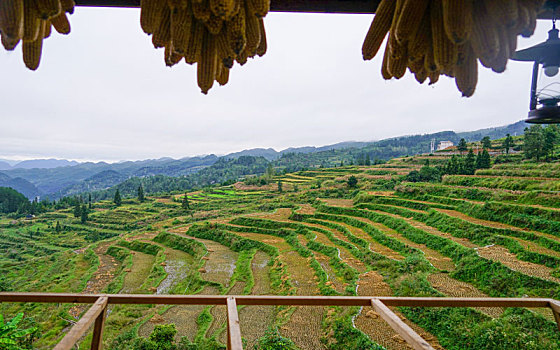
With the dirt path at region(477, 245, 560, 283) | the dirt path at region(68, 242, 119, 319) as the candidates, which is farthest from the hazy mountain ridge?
the dirt path at region(477, 245, 560, 283)

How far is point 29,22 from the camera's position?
0.73 metres

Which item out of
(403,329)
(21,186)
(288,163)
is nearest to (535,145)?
(403,329)

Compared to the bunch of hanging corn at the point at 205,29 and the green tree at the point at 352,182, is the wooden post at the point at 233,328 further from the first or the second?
the green tree at the point at 352,182

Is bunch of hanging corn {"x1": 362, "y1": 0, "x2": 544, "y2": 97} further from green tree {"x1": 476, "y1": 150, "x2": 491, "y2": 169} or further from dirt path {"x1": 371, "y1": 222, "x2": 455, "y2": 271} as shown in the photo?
green tree {"x1": 476, "y1": 150, "x2": 491, "y2": 169}

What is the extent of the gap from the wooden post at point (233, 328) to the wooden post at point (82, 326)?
57cm

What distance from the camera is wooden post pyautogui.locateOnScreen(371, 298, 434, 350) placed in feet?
3.72

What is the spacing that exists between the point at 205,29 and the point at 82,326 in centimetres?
132

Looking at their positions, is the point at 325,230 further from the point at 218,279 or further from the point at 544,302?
the point at 544,302

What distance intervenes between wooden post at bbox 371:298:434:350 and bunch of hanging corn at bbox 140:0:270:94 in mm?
1215

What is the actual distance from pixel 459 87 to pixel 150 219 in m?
37.3

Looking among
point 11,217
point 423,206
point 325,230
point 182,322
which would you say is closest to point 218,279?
point 182,322

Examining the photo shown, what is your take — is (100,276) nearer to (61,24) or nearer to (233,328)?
(233,328)

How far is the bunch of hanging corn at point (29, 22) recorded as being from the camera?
67cm

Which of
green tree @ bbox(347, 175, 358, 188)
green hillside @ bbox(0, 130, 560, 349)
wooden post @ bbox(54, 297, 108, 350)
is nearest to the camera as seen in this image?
wooden post @ bbox(54, 297, 108, 350)
